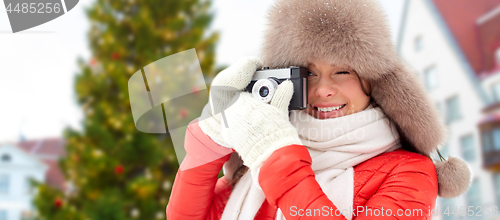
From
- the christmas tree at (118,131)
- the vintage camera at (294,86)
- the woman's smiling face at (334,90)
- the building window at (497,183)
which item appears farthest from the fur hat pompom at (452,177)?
the building window at (497,183)

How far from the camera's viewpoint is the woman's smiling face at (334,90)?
0.64 metres

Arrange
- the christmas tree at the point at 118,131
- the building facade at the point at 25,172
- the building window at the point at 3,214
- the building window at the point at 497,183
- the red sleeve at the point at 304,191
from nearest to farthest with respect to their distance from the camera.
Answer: the red sleeve at the point at 304,191 → the christmas tree at the point at 118,131 → the building facade at the point at 25,172 → the building window at the point at 3,214 → the building window at the point at 497,183

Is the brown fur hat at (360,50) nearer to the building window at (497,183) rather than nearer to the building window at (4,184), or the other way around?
the building window at (4,184)

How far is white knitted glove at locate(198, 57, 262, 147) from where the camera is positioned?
0.61 m

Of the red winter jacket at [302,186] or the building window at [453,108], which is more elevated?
the red winter jacket at [302,186]

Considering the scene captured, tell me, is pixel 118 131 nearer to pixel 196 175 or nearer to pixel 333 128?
pixel 196 175

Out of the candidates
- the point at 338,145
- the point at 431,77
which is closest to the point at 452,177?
the point at 338,145

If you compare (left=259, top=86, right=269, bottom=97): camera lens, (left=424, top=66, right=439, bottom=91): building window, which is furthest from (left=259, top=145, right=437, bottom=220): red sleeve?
(left=424, top=66, right=439, bottom=91): building window

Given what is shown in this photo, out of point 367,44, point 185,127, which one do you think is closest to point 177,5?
point 185,127

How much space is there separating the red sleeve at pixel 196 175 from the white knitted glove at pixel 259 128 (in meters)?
0.07

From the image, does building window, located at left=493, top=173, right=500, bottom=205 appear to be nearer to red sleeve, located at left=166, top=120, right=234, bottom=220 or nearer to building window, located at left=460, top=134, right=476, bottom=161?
building window, located at left=460, top=134, right=476, bottom=161

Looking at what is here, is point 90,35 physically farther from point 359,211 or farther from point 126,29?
point 359,211

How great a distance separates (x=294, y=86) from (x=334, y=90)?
92 mm

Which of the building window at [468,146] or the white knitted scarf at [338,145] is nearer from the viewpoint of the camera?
the white knitted scarf at [338,145]
